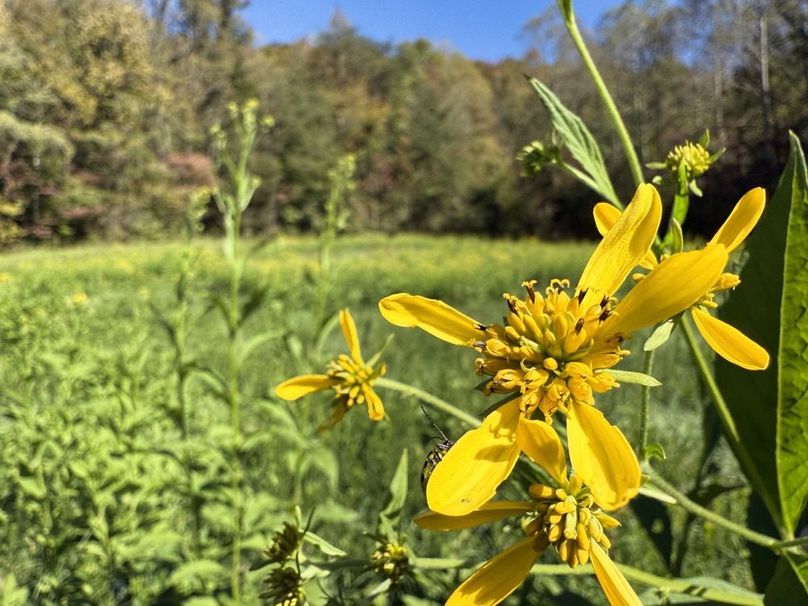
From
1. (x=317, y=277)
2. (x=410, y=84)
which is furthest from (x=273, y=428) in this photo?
(x=410, y=84)

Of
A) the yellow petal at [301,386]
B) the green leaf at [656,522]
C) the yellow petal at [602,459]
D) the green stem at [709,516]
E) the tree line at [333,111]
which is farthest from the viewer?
the tree line at [333,111]

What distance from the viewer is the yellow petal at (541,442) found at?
0.97 ft

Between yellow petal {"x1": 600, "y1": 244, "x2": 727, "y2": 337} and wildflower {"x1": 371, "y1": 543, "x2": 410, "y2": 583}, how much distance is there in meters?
0.27

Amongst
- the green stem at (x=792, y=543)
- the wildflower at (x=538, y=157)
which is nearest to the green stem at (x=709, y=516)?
the green stem at (x=792, y=543)

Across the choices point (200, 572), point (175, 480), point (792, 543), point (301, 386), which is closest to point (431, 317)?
point (301, 386)

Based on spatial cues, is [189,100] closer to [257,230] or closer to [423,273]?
[257,230]

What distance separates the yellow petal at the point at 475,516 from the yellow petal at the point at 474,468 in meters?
0.04

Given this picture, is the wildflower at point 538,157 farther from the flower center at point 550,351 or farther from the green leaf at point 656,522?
the green leaf at point 656,522

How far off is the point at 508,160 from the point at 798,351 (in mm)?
21542

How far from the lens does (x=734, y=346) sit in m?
0.34

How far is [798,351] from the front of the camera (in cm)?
49

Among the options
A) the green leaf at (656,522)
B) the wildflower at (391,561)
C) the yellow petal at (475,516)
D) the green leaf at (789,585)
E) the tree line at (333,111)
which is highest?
the tree line at (333,111)

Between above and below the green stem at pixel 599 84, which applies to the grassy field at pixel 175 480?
below

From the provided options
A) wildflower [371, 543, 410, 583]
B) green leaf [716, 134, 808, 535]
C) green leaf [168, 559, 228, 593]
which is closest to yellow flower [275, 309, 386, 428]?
wildflower [371, 543, 410, 583]
